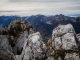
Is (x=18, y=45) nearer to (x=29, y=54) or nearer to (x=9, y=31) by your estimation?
(x=9, y=31)

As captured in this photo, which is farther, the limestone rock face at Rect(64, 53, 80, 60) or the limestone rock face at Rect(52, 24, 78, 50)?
the limestone rock face at Rect(52, 24, 78, 50)

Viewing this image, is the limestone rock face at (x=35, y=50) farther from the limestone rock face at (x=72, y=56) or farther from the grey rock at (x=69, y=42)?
the grey rock at (x=69, y=42)

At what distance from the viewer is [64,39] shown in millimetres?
69750

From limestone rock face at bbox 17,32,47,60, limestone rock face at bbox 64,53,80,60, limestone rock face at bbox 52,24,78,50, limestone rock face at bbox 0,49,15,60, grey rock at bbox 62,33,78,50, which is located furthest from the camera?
limestone rock face at bbox 52,24,78,50

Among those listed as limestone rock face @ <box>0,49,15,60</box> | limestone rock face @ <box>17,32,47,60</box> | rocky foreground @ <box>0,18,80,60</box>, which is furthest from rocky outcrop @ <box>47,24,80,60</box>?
limestone rock face @ <box>0,49,15,60</box>

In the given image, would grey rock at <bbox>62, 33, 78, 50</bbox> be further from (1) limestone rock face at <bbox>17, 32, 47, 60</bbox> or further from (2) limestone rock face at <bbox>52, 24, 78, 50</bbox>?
(1) limestone rock face at <bbox>17, 32, 47, 60</bbox>

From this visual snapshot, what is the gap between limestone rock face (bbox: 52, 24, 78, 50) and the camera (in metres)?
66.9

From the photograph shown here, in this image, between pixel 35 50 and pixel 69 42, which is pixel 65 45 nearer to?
pixel 69 42

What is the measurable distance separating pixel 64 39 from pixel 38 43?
14.7 m

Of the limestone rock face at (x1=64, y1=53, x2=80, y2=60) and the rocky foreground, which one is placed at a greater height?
the rocky foreground

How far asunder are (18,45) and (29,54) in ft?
61.9

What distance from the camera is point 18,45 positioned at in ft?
252

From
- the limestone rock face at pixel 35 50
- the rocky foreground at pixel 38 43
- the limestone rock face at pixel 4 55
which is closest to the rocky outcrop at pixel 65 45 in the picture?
the rocky foreground at pixel 38 43

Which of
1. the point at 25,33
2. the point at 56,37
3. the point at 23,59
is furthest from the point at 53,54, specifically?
Answer: the point at 25,33
